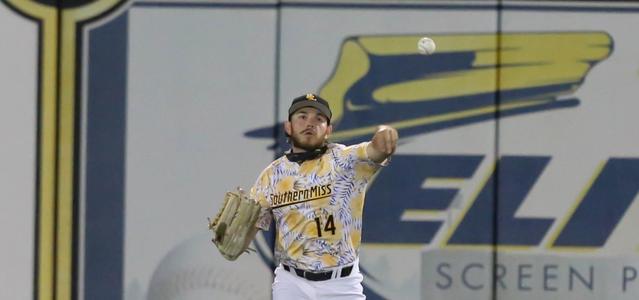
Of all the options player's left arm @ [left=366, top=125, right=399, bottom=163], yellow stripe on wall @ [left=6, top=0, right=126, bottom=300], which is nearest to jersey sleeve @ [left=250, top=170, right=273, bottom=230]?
player's left arm @ [left=366, top=125, right=399, bottom=163]

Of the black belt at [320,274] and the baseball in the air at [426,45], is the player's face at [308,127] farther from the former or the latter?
the baseball in the air at [426,45]

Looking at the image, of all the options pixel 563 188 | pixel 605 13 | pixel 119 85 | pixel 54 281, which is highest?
pixel 605 13

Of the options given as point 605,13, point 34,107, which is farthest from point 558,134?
point 34,107

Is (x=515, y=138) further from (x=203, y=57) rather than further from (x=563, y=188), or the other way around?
(x=203, y=57)

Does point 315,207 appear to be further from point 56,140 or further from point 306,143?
point 56,140

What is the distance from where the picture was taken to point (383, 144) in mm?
4848

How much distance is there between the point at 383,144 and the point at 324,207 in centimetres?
42

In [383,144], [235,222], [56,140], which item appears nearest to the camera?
[383,144]

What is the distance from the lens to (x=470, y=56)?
6.94 m

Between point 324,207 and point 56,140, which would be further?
point 56,140

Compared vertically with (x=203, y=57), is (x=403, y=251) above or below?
below

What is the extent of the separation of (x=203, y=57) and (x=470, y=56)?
136 cm

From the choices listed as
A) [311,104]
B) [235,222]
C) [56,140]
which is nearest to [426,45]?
[311,104]

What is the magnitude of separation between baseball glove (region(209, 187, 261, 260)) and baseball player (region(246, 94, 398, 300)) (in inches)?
3.7
